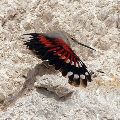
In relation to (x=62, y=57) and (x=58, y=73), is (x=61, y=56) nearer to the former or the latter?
(x=62, y=57)

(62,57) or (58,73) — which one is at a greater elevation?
(62,57)

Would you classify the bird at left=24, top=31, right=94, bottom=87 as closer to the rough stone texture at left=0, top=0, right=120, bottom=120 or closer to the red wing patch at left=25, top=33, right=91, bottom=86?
the red wing patch at left=25, top=33, right=91, bottom=86

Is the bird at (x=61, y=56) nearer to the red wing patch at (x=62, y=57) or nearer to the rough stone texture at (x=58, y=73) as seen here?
the red wing patch at (x=62, y=57)

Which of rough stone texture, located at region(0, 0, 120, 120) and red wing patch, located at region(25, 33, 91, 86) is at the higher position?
red wing patch, located at region(25, 33, 91, 86)

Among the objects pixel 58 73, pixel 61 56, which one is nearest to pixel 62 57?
pixel 61 56

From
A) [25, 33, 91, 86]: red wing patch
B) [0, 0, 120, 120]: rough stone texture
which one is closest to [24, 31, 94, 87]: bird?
[25, 33, 91, 86]: red wing patch

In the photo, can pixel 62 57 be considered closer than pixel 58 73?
Yes

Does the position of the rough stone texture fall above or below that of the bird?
below
